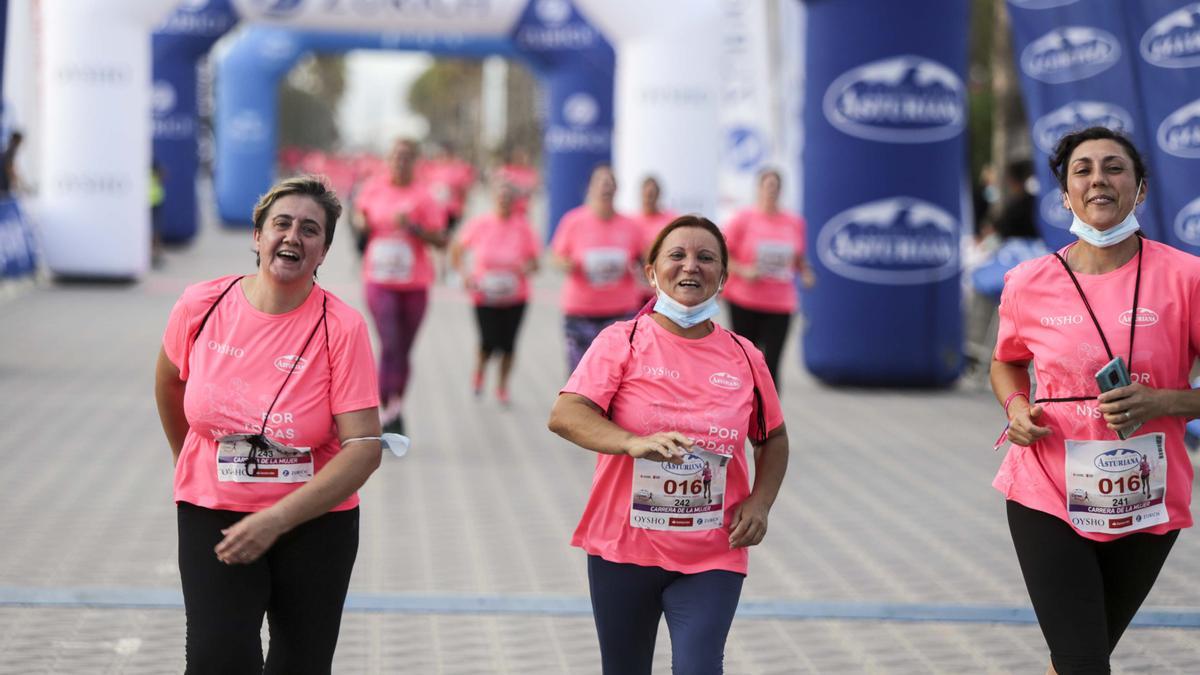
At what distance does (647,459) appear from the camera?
3746 mm

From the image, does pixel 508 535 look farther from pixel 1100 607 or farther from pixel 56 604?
pixel 1100 607

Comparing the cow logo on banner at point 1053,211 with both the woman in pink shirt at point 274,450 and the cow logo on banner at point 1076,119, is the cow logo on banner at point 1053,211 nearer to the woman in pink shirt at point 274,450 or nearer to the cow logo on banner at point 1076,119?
the cow logo on banner at point 1076,119

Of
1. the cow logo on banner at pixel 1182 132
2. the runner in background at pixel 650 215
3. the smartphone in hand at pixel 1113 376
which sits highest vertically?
the cow logo on banner at pixel 1182 132

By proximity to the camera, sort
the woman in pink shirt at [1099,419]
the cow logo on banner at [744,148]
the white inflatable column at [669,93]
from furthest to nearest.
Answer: the cow logo on banner at [744,148] < the white inflatable column at [669,93] < the woman in pink shirt at [1099,419]

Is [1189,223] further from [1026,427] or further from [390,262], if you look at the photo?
[1026,427]

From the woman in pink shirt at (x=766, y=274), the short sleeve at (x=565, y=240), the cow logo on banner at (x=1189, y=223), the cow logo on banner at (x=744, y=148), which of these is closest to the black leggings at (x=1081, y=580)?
the cow logo on banner at (x=1189, y=223)

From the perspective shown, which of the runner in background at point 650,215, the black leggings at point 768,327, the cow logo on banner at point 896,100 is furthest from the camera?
the cow logo on banner at point 896,100

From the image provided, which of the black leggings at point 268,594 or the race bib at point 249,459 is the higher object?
the race bib at point 249,459

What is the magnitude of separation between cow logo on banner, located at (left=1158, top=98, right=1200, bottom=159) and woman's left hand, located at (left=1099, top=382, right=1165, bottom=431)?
16.8 ft

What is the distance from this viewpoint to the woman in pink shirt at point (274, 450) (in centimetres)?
361

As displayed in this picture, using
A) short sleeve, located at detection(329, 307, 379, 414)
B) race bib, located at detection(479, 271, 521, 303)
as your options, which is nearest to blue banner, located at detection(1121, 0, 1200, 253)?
race bib, located at detection(479, 271, 521, 303)

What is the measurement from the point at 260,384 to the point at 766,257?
6.93m

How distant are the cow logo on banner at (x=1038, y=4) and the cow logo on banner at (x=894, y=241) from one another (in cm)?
264

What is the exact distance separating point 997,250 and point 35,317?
9351 mm
